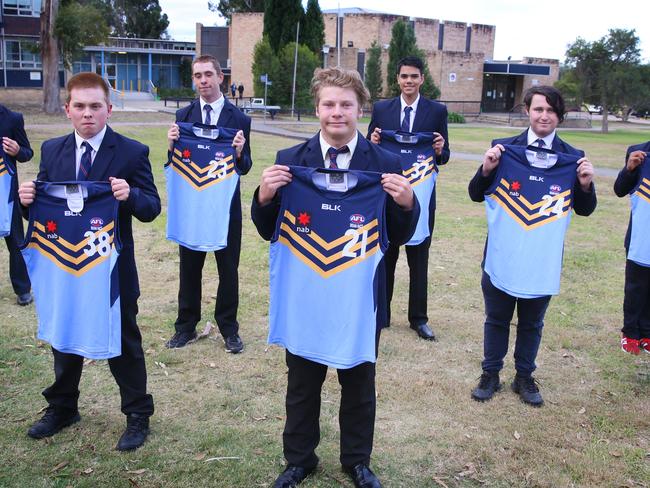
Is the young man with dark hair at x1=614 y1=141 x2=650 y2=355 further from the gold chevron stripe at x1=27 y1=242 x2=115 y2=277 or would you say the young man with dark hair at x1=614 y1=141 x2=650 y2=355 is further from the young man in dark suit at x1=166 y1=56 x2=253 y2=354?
the gold chevron stripe at x1=27 y1=242 x2=115 y2=277

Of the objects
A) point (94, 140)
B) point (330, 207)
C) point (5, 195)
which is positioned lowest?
point (5, 195)

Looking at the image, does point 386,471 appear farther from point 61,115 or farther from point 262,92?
point 262,92

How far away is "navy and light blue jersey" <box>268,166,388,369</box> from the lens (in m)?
3.71

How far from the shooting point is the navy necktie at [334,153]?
377 centimetres

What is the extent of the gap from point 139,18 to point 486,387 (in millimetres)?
88776

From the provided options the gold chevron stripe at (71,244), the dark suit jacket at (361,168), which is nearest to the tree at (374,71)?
the gold chevron stripe at (71,244)

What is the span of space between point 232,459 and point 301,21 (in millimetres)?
47226

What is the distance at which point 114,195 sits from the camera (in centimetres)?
408

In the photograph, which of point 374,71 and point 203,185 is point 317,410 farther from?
point 374,71

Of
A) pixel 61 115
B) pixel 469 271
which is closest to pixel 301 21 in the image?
pixel 61 115

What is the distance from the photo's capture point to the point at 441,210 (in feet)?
45.1

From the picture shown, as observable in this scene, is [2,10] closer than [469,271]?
No

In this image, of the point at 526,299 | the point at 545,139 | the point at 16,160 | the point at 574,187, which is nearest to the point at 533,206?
the point at 574,187

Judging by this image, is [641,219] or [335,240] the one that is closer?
[335,240]
